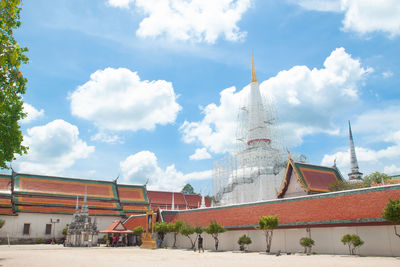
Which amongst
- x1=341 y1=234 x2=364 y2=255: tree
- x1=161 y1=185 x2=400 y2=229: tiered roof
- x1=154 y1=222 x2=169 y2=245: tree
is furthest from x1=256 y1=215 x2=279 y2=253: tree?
x1=154 y1=222 x2=169 y2=245: tree

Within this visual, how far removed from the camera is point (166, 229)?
1235 inches

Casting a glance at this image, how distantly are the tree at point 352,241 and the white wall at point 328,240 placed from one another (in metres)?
0.37

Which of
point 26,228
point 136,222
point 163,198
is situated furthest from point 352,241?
point 163,198

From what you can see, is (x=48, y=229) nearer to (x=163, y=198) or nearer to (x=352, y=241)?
(x=163, y=198)

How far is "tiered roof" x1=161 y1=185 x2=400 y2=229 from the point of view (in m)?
18.7

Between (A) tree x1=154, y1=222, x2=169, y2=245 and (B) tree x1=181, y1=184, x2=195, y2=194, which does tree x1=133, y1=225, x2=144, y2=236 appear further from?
(B) tree x1=181, y1=184, x2=195, y2=194

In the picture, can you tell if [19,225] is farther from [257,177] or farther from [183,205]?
[257,177]

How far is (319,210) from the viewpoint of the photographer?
21422 mm

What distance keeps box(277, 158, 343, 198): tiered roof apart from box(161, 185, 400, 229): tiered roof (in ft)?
20.6

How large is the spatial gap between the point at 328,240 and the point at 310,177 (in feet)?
35.7

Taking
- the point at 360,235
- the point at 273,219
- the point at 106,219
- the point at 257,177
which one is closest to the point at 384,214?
the point at 360,235

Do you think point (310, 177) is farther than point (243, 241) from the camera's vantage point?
Yes

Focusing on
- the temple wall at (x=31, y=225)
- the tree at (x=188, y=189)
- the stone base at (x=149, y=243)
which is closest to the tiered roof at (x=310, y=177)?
the stone base at (x=149, y=243)

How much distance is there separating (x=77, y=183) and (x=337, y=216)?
37878 millimetres
